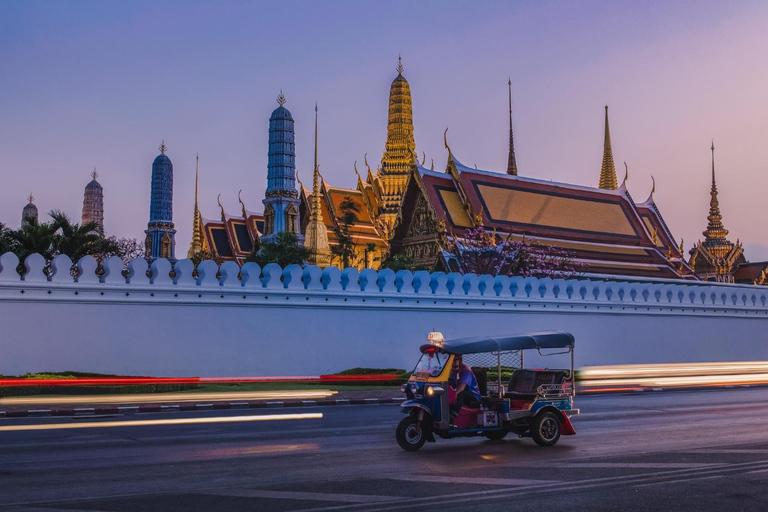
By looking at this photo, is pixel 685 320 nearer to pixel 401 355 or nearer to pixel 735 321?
pixel 735 321

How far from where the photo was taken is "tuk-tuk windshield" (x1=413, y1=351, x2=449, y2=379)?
1121cm

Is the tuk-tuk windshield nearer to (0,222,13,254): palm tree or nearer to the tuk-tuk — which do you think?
the tuk-tuk

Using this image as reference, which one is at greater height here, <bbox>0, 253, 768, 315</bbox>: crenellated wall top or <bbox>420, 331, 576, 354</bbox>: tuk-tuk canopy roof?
<bbox>0, 253, 768, 315</bbox>: crenellated wall top

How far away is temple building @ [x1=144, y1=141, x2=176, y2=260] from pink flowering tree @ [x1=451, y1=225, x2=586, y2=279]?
72.2 ft

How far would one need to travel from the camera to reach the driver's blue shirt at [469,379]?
1117cm

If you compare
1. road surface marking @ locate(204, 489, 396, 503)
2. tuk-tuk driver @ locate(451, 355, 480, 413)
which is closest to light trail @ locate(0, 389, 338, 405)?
tuk-tuk driver @ locate(451, 355, 480, 413)

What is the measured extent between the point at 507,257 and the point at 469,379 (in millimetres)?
21752

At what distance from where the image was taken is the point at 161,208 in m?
52.2

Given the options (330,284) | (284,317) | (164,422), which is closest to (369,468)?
(164,422)

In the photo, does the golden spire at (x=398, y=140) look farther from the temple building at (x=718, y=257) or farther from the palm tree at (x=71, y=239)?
the palm tree at (x=71, y=239)

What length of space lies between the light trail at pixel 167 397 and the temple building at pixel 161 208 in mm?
34628

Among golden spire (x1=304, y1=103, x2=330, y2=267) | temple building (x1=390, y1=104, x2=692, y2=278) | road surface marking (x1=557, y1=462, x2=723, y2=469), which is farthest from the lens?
golden spire (x1=304, y1=103, x2=330, y2=267)

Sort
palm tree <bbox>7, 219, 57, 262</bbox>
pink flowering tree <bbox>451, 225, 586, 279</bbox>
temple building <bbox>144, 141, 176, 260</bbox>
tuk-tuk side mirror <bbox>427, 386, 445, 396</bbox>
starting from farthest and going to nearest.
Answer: temple building <bbox>144, 141, 176, 260</bbox> < pink flowering tree <bbox>451, 225, 586, 279</bbox> < palm tree <bbox>7, 219, 57, 262</bbox> < tuk-tuk side mirror <bbox>427, 386, 445, 396</bbox>

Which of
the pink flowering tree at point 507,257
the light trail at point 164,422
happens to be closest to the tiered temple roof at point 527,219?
the pink flowering tree at point 507,257
